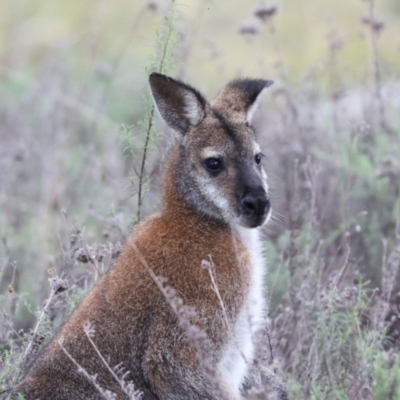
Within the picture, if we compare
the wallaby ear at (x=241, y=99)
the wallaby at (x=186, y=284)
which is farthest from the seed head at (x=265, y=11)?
the wallaby at (x=186, y=284)

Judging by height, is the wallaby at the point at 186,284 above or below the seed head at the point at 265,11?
below

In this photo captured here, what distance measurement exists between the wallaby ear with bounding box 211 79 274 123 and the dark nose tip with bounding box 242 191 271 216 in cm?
55

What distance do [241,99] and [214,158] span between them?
0.55 meters

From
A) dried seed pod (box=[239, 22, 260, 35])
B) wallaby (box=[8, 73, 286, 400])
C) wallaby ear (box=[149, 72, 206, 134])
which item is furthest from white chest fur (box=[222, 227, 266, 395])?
dried seed pod (box=[239, 22, 260, 35])

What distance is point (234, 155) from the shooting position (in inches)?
190

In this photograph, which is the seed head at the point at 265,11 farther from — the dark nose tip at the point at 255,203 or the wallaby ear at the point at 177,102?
the dark nose tip at the point at 255,203

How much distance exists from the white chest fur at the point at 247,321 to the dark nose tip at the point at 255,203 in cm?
20

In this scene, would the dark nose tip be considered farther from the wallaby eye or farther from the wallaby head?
the wallaby eye

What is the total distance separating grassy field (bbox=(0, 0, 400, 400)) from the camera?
16.6 ft

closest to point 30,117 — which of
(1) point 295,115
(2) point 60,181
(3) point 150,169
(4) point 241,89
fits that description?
(2) point 60,181

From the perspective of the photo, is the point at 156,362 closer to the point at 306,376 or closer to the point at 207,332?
the point at 207,332

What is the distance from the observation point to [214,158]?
15.8 feet

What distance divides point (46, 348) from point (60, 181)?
4524mm

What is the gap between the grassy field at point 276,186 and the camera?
5066 millimetres
